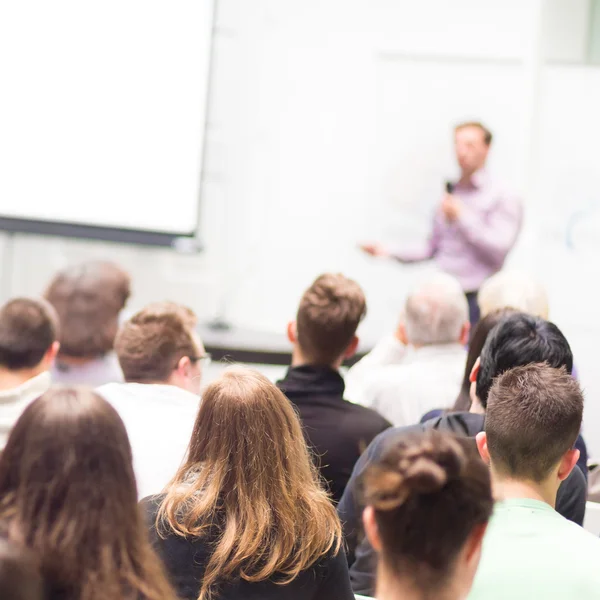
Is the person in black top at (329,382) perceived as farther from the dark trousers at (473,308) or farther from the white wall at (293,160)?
the white wall at (293,160)

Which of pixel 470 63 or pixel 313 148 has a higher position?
pixel 470 63

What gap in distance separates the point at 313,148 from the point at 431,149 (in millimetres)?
747

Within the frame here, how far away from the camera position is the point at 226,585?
1.52m

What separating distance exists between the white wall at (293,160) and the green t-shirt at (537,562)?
4.15 metres

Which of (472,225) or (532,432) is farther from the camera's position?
(472,225)

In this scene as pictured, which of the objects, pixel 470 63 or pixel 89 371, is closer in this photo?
pixel 89 371

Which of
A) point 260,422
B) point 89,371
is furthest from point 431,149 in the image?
point 260,422

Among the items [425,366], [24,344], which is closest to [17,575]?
[24,344]

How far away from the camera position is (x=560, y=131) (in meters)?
5.36

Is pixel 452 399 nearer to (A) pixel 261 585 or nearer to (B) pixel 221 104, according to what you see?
(A) pixel 261 585

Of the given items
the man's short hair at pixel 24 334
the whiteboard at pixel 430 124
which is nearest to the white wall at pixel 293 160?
the whiteboard at pixel 430 124

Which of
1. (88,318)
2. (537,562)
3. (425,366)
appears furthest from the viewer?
(88,318)

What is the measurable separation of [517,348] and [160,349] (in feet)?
3.12

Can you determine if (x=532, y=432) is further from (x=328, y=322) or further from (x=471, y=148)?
(x=471, y=148)
